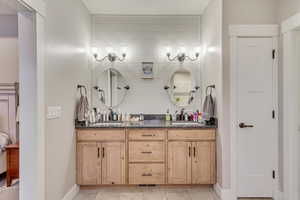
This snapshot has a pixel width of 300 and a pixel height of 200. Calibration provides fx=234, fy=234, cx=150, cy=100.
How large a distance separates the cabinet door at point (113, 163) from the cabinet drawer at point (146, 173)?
5.5 inches

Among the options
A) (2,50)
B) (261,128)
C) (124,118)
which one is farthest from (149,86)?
(2,50)

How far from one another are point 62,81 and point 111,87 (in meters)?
1.36

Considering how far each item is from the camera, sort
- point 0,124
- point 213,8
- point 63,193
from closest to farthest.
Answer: point 63,193 < point 213,8 < point 0,124

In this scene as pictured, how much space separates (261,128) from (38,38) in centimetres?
276

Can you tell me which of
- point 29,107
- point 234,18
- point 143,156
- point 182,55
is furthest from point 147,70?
point 29,107

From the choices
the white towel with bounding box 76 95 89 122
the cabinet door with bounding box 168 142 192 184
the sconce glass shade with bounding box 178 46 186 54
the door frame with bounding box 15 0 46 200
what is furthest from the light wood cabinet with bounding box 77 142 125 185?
the sconce glass shade with bounding box 178 46 186 54

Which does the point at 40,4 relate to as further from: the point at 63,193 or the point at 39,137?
the point at 63,193

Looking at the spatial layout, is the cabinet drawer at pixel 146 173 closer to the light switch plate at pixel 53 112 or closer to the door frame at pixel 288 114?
the light switch plate at pixel 53 112

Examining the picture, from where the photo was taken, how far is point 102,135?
10.8 ft

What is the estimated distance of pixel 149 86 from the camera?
4.06 m

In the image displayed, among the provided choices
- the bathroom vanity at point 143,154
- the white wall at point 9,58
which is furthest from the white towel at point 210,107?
the white wall at point 9,58

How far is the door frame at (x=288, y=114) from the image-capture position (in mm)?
2748

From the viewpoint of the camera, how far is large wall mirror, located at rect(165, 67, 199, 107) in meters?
4.04

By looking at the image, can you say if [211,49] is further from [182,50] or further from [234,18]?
[182,50]
